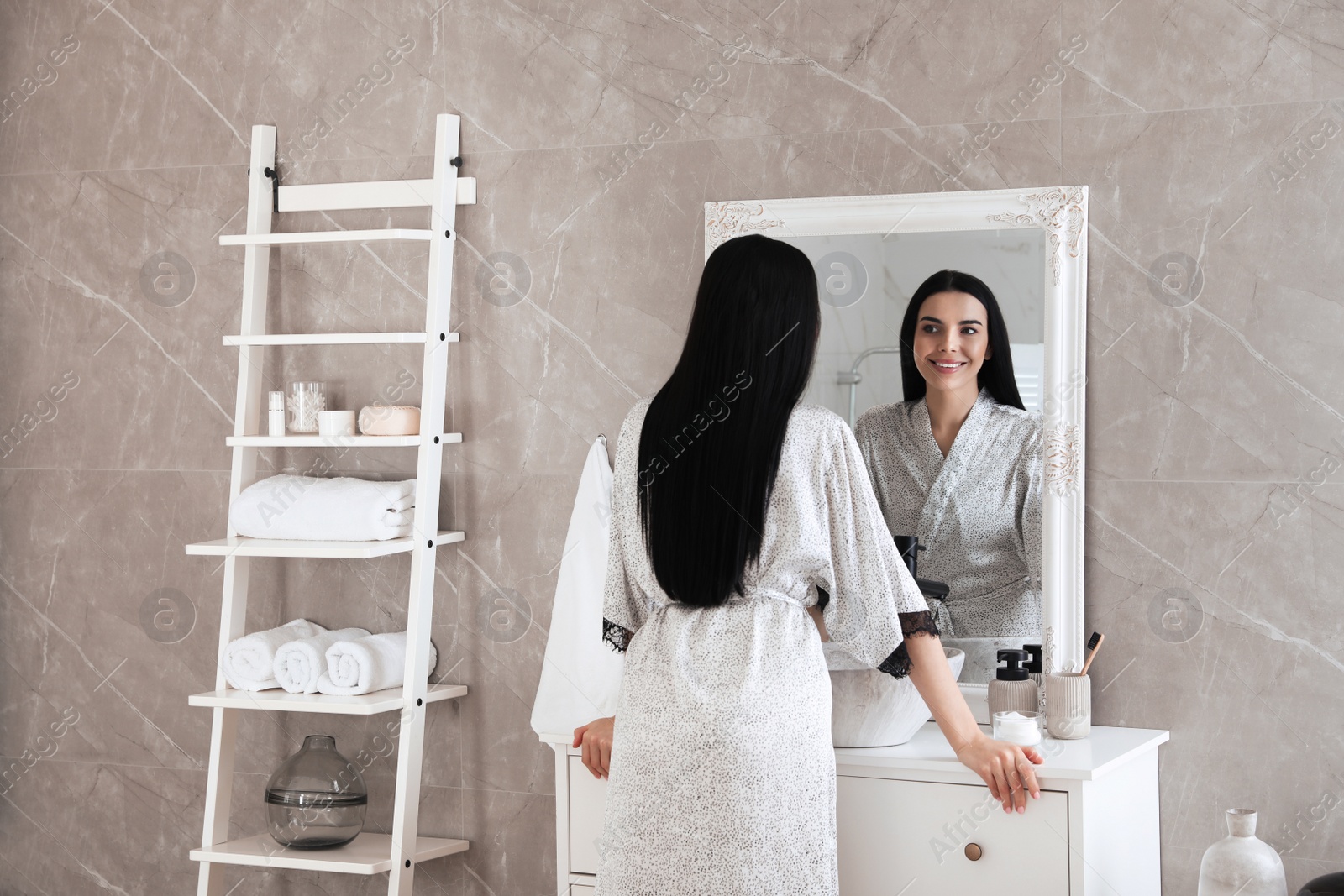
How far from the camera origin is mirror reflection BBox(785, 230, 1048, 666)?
1.96 m

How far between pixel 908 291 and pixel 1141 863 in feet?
3.25

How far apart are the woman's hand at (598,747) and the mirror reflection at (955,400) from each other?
574 millimetres

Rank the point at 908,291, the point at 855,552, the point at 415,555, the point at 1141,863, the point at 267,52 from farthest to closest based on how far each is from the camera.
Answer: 1. the point at 267,52
2. the point at 415,555
3. the point at 908,291
4. the point at 1141,863
5. the point at 855,552

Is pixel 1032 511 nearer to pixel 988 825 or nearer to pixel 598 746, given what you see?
pixel 988 825

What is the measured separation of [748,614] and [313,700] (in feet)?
3.31

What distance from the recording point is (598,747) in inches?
72.1

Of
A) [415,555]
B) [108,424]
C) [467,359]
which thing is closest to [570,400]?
[467,359]

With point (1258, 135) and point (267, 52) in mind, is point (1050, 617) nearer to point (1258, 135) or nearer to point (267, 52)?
point (1258, 135)

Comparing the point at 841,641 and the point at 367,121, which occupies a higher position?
the point at 367,121

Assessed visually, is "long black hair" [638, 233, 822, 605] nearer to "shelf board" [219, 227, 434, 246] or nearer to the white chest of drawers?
the white chest of drawers

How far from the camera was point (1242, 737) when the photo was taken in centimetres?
188

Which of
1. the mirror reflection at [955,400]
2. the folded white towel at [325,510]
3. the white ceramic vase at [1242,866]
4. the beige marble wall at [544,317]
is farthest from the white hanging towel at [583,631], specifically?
the white ceramic vase at [1242,866]

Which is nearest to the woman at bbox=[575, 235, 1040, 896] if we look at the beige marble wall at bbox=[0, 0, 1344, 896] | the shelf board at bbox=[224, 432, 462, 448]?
the beige marble wall at bbox=[0, 0, 1344, 896]

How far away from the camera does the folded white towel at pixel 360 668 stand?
217cm
